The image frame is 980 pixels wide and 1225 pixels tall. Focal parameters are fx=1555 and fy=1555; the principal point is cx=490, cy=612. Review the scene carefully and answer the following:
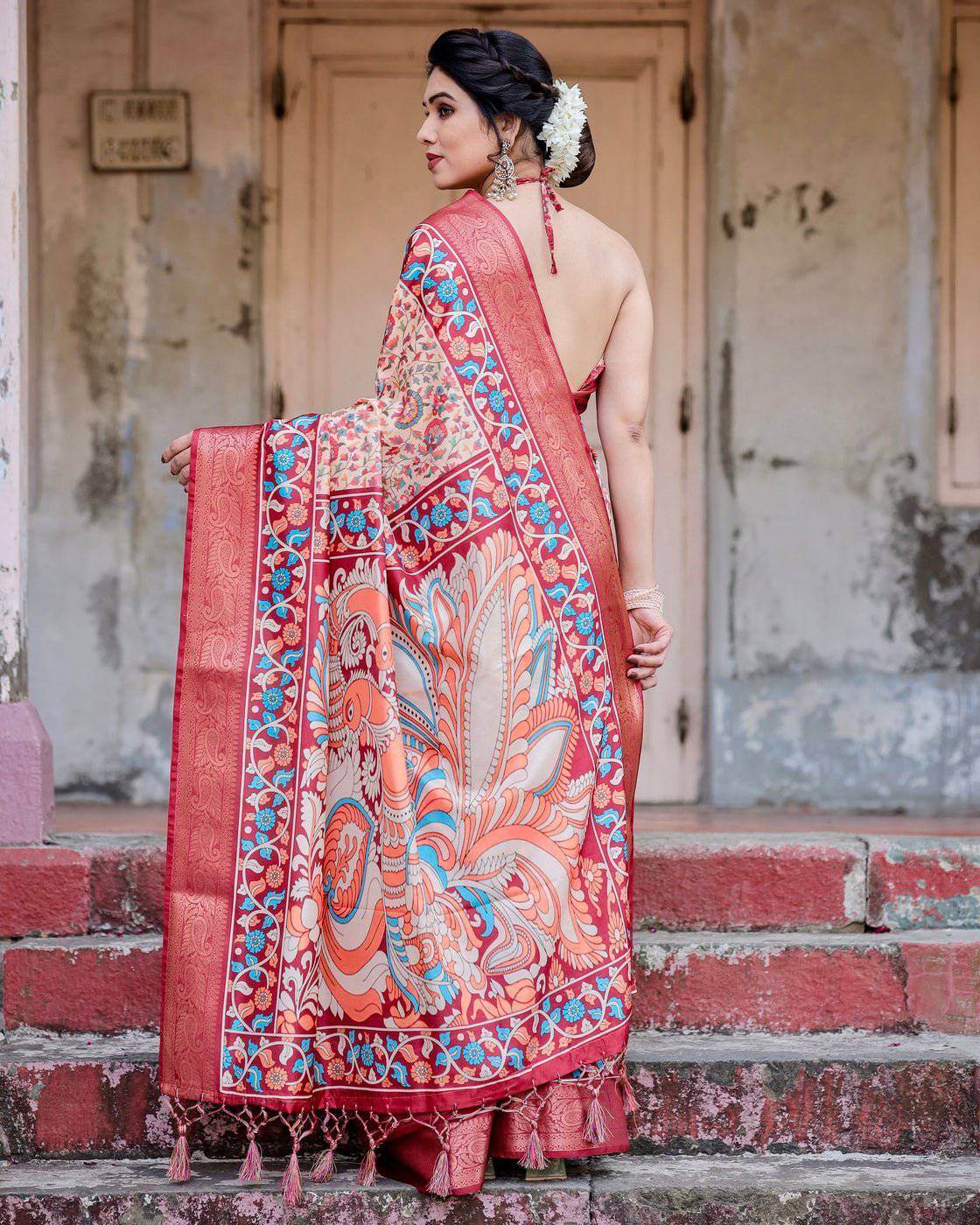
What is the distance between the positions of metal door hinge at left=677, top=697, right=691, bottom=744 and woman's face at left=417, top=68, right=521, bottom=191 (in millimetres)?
2619

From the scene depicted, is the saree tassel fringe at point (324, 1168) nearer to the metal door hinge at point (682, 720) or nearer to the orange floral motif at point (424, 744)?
the orange floral motif at point (424, 744)

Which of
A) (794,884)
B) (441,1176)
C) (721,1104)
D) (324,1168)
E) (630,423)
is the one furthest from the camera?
(794,884)

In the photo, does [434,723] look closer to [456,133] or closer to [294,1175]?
[294,1175]

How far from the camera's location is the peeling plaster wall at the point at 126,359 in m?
4.97

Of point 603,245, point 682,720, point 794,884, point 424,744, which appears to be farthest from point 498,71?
point 682,720

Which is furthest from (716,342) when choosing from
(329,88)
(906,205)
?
(329,88)

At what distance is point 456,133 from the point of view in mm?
2740

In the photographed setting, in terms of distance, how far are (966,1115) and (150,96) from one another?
383 centimetres

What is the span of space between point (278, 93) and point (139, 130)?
0.46 m

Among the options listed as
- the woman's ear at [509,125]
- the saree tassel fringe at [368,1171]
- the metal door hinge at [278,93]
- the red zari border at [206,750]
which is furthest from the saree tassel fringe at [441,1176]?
the metal door hinge at [278,93]

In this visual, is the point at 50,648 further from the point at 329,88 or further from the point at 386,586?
the point at 386,586

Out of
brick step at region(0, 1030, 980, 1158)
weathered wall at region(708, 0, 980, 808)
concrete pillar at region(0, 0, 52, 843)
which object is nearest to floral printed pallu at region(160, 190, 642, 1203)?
brick step at region(0, 1030, 980, 1158)

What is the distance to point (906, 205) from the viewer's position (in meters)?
4.88

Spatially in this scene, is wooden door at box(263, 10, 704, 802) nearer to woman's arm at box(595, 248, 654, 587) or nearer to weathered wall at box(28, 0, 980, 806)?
weathered wall at box(28, 0, 980, 806)
